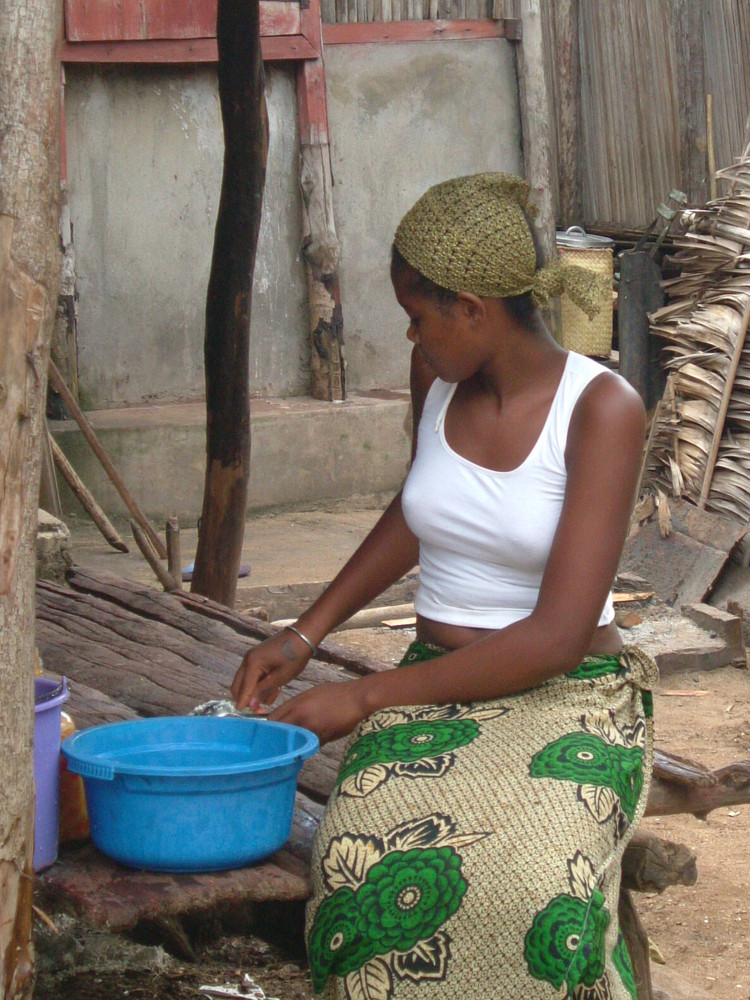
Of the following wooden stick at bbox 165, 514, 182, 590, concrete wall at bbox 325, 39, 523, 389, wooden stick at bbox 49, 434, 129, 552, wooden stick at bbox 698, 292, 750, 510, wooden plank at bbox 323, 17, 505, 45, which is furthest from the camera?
concrete wall at bbox 325, 39, 523, 389

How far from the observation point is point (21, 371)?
1689 millimetres

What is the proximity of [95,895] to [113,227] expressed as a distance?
6153mm

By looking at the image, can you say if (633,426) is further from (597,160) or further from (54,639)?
(597,160)

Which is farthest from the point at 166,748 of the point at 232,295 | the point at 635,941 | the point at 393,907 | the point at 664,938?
the point at 232,295

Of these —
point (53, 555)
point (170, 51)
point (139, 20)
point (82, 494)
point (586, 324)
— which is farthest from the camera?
point (586, 324)

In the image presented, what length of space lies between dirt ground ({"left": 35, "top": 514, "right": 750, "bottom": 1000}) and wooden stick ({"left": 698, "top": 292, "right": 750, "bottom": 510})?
1.29 meters

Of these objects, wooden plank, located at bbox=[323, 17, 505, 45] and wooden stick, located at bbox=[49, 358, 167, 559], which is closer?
wooden stick, located at bbox=[49, 358, 167, 559]

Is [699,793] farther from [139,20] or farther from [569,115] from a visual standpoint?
[569,115]

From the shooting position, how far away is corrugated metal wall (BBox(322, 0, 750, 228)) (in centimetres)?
884

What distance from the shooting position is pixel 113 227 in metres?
7.56

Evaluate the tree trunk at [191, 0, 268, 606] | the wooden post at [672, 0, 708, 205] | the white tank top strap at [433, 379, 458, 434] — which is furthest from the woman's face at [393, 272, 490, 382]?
the wooden post at [672, 0, 708, 205]

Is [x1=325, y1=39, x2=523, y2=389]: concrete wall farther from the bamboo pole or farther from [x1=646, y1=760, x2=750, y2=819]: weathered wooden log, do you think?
[x1=646, y1=760, x2=750, y2=819]: weathered wooden log

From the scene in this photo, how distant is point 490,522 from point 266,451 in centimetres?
544

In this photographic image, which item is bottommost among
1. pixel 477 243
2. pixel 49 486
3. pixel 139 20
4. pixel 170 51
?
pixel 49 486
